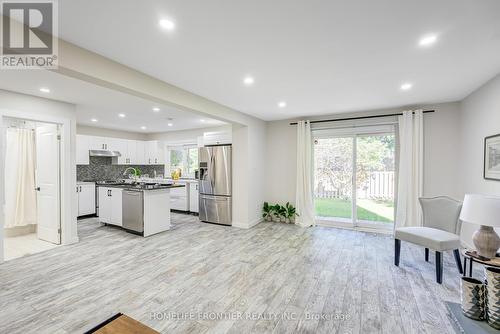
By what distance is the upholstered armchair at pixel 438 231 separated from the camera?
2.63 meters

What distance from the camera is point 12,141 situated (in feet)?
14.6

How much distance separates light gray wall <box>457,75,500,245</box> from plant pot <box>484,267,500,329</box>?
206 cm

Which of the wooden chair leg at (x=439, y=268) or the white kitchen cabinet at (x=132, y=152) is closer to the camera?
the wooden chair leg at (x=439, y=268)

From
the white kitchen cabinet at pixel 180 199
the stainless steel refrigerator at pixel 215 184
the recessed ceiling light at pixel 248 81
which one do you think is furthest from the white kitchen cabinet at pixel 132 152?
the recessed ceiling light at pixel 248 81

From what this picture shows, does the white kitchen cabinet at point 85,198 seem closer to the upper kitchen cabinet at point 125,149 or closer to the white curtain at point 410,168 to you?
the upper kitchen cabinet at point 125,149

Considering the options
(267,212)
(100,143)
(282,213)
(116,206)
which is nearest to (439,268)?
(282,213)

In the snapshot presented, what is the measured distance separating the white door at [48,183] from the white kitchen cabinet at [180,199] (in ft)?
9.85

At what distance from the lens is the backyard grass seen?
4.76m

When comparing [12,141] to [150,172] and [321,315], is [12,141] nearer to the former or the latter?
[150,172]

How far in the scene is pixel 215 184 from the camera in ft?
17.5

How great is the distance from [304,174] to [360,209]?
1.44 meters

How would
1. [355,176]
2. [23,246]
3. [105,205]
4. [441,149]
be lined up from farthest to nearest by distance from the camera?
[105,205] < [355,176] < [441,149] < [23,246]

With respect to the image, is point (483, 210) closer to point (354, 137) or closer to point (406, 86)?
point (406, 86)

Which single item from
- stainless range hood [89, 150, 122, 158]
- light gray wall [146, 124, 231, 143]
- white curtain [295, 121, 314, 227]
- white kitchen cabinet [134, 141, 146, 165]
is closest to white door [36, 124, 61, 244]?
stainless range hood [89, 150, 122, 158]
